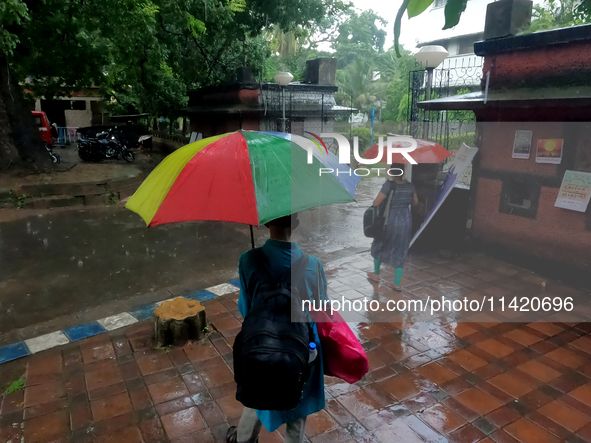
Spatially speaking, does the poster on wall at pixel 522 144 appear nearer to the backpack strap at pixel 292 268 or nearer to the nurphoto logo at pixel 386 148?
the nurphoto logo at pixel 386 148

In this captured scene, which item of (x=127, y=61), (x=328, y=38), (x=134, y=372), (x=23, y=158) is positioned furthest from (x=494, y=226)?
(x=328, y=38)

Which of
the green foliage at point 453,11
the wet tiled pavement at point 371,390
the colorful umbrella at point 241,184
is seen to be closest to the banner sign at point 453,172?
the wet tiled pavement at point 371,390

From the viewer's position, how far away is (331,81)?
41.1 ft

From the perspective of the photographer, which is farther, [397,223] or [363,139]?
[363,139]

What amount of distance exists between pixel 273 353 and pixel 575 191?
189 inches

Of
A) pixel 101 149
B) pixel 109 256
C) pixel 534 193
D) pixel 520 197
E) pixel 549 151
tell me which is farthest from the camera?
pixel 101 149

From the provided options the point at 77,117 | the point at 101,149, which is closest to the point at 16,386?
the point at 101,149

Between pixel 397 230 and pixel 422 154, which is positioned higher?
pixel 422 154

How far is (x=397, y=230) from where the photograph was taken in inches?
184

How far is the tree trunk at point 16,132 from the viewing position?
35.5 feet

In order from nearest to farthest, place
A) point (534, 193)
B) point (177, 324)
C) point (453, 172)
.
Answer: point (177, 324)
point (453, 172)
point (534, 193)

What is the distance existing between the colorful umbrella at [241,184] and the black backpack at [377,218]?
2.53 metres

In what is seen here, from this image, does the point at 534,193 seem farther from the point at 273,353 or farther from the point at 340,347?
the point at 273,353

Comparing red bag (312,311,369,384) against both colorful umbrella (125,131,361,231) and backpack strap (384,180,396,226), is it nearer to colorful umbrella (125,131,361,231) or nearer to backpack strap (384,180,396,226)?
colorful umbrella (125,131,361,231)
